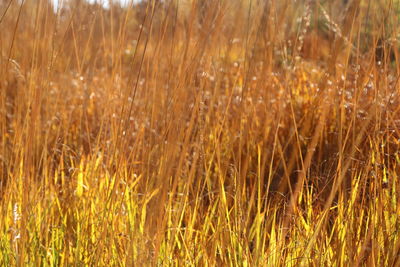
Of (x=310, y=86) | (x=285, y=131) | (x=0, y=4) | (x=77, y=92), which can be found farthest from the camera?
(x=77, y=92)

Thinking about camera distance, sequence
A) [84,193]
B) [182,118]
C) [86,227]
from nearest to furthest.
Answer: [182,118], [86,227], [84,193]

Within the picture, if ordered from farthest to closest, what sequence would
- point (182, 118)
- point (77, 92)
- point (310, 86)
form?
point (77, 92) → point (310, 86) → point (182, 118)

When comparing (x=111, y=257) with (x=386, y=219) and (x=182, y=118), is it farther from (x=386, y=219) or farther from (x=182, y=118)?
(x=386, y=219)

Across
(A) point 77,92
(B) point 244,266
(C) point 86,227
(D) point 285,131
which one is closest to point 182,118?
(B) point 244,266

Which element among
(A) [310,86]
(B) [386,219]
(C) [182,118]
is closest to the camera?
(C) [182,118]

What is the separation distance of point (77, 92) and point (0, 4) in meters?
0.98

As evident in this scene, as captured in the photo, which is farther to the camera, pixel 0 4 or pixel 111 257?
pixel 0 4

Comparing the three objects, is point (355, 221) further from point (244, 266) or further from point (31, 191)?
point (31, 191)

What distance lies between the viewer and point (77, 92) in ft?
10.0

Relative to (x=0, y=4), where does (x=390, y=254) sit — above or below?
below

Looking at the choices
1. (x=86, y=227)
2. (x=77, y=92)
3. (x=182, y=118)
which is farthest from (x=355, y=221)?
(x=77, y=92)

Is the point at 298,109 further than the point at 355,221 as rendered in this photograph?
Yes

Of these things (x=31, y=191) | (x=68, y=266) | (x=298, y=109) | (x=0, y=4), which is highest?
(x=0, y=4)

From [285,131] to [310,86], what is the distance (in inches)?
12.1
